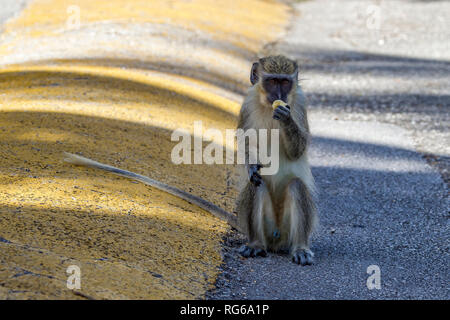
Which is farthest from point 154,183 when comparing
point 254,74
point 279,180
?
point 254,74

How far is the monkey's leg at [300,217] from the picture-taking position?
634cm

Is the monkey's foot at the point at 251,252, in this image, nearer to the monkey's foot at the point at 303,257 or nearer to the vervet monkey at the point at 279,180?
the vervet monkey at the point at 279,180

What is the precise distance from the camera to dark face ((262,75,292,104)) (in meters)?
6.11

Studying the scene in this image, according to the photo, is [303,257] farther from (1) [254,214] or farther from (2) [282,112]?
(2) [282,112]

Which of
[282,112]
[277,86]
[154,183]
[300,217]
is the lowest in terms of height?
[300,217]

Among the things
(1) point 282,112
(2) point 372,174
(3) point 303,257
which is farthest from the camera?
(2) point 372,174

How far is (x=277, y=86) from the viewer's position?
615 cm

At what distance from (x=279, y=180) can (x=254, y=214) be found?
398 millimetres

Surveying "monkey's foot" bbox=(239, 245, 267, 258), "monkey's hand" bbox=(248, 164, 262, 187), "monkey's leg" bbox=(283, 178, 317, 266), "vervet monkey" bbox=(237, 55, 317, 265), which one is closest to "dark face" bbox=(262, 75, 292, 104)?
"vervet monkey" bbox=(237, 55, 317, 265)

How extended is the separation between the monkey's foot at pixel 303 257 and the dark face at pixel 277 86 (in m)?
1.40

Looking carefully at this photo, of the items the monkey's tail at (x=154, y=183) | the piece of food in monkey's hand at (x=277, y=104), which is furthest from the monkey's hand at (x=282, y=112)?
the monkey's tail at (x=154, y=183)

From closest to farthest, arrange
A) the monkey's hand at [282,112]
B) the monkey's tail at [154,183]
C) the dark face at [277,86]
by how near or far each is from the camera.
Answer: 1. the monkey's hand at [282,112]
2. the dark face at [277,86]
3. the monkey's tail at [154,183]

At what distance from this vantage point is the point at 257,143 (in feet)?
21.0

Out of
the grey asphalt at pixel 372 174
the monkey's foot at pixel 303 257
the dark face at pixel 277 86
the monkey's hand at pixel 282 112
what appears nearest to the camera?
the monkey's hand at pixel 282 112
